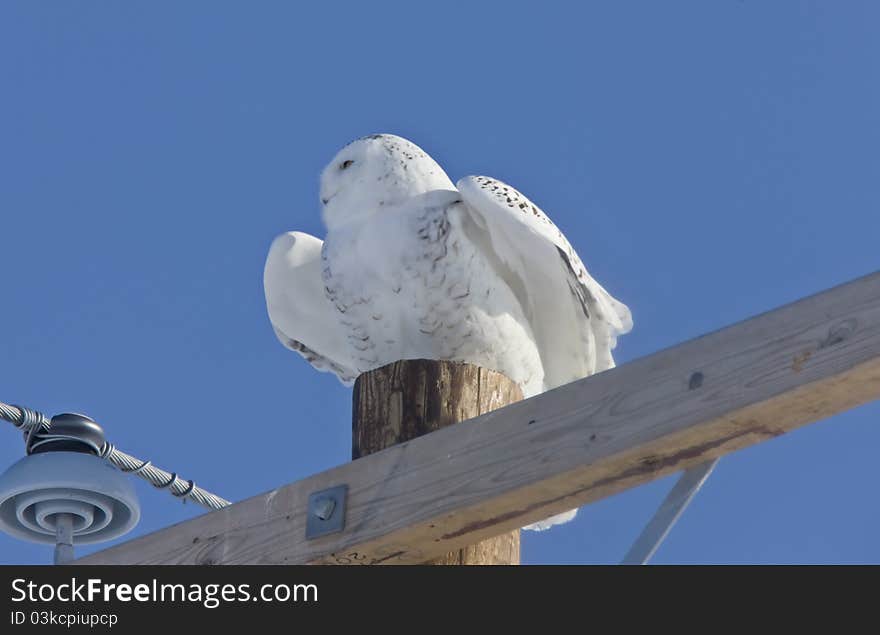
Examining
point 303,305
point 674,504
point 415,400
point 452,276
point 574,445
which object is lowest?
point 674,504

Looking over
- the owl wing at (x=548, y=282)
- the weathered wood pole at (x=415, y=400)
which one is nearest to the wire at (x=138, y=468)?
the weathered wood pole at (x=415, y=400)

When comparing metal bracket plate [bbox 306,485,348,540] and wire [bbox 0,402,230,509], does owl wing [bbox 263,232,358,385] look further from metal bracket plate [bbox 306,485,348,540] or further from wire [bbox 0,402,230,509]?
metal bracket plate [bbox 306,485,348,540]

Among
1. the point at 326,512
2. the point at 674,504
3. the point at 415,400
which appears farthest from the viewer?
the point at 415,400

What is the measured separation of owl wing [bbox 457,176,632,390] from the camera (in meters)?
3.97

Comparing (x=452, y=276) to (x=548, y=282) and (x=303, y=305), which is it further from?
(x=303, y=305)

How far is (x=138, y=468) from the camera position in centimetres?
355

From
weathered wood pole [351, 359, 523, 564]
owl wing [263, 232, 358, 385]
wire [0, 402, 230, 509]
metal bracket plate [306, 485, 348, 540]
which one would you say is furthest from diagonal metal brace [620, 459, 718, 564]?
owl wing [263, 232, 358, 385]

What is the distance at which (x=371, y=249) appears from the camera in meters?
4.04

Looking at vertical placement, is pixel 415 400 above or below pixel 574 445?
above

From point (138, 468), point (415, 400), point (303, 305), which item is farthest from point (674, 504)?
point (303, 305)

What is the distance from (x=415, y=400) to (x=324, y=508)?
53 cm

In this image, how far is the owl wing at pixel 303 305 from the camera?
4.64 metres

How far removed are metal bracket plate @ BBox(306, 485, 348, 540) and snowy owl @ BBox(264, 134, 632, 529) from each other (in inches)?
51.3

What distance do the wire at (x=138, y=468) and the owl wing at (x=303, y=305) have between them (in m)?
1.08
